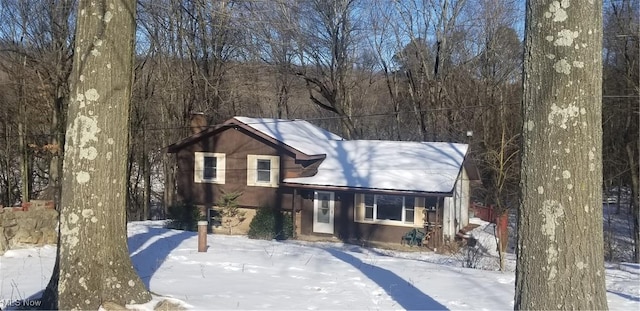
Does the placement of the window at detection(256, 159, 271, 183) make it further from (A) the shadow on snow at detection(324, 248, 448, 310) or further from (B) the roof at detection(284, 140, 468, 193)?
(A) the shadow on snow at detection(324, 248, 448, 310)

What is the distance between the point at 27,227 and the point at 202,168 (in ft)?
53.8

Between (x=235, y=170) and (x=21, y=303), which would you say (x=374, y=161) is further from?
(x=21, y=303)

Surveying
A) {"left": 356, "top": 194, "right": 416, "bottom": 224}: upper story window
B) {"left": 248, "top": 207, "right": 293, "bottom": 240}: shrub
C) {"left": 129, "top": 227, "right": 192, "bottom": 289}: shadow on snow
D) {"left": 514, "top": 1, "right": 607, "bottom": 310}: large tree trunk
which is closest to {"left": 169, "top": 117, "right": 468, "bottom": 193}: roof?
{"left": 356, "top": 194, "right": 416, "bottom": 224}: upper story window

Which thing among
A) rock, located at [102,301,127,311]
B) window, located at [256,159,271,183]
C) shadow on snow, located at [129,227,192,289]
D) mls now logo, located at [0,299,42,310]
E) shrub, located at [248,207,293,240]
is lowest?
shrub, located at [248,207,293,240]

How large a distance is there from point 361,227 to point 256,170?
5008mm

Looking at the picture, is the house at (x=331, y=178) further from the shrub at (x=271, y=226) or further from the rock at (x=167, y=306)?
the rock at (x=167, y=306)

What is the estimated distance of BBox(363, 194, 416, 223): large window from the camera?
74.7 feet

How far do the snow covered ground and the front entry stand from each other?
12906 millimetres

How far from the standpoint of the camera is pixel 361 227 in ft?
76.1

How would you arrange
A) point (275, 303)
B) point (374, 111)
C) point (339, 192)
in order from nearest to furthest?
point (275, 303), point (339, 192), point (374, 111)

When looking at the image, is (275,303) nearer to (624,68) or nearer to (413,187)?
(413,187)

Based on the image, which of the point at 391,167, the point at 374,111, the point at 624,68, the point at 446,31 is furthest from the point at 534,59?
the point at 374,111

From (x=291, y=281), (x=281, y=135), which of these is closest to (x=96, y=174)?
(x=291, y=281)

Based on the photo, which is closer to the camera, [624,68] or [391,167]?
[391,167]
